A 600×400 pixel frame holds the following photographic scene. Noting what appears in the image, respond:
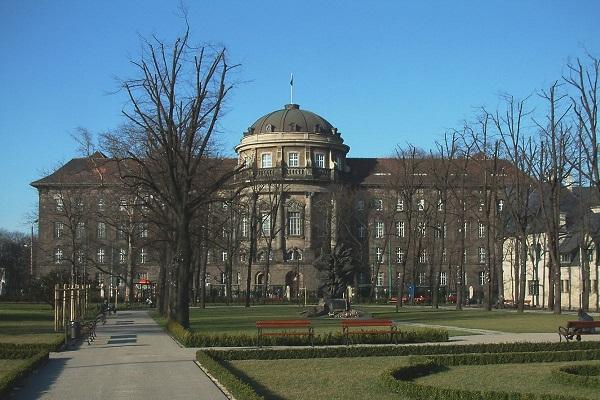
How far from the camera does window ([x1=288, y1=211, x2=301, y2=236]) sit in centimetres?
10362

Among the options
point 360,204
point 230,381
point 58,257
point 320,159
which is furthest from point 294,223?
point 230,381

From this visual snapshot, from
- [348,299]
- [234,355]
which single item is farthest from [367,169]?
[234,355]

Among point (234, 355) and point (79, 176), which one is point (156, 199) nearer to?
point (234, 355)

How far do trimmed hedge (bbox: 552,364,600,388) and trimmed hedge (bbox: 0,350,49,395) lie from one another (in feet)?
34.9

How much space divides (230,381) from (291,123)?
9080 centimetres

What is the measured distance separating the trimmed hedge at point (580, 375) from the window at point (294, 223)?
84978 millimetres

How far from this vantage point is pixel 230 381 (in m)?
16.0

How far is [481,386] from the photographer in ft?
55.1

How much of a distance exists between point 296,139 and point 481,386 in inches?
3466

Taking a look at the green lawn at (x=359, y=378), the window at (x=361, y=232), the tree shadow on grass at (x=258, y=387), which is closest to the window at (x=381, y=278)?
the window at (x=361, y=232)

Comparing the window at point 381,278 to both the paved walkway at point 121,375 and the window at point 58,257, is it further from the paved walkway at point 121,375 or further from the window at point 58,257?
the paved walkway at point 121,375

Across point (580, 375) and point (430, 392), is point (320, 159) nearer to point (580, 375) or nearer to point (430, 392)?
point (580, 375)

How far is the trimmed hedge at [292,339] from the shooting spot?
2662 cm

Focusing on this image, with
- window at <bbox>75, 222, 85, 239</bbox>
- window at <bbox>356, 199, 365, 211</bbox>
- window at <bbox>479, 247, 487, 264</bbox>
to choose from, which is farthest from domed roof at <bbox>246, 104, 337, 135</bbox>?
window at <bbox>75, 222, 85, 239</bbox>
